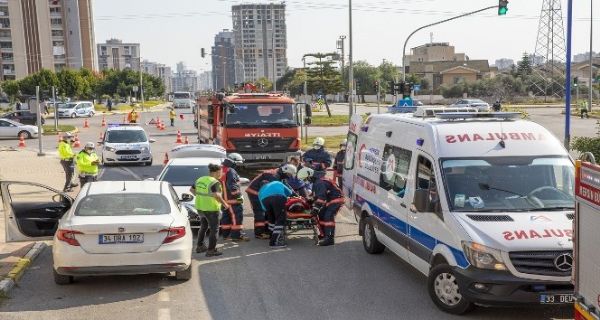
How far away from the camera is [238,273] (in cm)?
925

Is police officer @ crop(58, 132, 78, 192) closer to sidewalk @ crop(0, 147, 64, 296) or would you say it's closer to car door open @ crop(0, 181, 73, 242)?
sidewalk @ crop(0, 147, 64, 296)

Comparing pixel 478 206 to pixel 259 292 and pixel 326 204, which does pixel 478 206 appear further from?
pixel 326 204

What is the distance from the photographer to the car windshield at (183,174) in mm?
13016

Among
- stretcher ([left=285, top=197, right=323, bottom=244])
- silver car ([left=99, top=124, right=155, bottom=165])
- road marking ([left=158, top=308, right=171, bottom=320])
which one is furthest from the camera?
silver car ([left=99, top=124, right=155, bottom=165])

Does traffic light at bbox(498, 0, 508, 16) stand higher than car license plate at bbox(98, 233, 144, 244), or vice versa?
traffic light at bbox(498, 0, 508, 16)

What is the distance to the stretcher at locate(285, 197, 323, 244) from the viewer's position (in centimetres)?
1114

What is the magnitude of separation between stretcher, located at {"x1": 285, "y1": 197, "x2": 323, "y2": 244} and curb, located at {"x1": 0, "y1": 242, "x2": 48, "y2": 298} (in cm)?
409

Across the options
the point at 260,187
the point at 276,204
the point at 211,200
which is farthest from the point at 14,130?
the point at 211,200

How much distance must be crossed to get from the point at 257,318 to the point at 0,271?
13.7 ft

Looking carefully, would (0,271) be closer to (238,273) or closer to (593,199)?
(238,273)

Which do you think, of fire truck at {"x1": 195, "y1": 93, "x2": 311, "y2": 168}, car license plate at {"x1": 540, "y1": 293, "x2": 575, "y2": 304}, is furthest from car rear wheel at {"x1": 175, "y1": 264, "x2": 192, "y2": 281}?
fire truck at {"x1": 195, "y1": 93, "x2": 311, "y2": 168}

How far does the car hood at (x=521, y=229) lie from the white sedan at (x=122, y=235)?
11.7 feet

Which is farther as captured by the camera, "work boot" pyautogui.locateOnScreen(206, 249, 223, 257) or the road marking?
"work boot" pyautogui.locateOnScreen(206, 249, 223, 257)

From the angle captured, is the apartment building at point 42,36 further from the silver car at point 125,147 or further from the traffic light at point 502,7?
the traffic light at point 502,7
